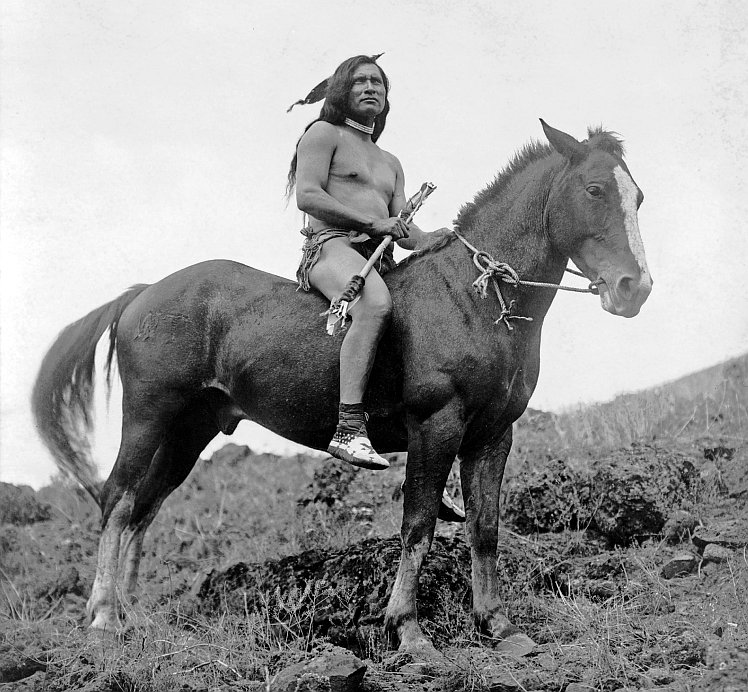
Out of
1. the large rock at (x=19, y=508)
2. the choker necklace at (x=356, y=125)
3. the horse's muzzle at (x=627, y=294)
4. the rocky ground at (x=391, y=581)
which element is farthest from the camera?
the large rock at (x=19, y=508)

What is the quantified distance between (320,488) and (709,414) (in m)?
3.92

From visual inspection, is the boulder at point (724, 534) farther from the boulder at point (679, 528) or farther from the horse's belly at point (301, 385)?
the horse's belly at point (301, 385)

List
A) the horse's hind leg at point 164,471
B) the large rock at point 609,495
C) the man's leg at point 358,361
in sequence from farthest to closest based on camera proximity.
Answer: the large rock at point 609,495 → the horse's hind leg at point 164,471 → the man's leg at point 358,361

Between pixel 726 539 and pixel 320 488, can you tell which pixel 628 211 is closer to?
pixel 726 539

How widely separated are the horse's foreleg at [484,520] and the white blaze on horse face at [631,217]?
1.26 meters

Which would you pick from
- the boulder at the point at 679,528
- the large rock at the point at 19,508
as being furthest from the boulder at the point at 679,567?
the large rock at the point at 19,508

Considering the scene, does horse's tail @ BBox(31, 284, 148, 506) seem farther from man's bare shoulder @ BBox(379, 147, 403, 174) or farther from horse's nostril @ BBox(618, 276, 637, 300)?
horse's nostril @ BBox(618, 276, 637, 300)

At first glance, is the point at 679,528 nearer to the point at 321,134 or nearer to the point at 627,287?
the point at 627,287

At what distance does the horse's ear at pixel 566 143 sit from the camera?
524cm

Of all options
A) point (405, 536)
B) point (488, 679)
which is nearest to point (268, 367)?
point (405, 536)

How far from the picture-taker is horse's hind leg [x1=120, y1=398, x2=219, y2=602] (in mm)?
6066

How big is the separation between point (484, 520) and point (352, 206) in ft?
6.50

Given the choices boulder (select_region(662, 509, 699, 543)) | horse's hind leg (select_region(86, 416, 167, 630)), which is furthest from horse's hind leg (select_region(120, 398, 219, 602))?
boulder (select_region(662, 509, 699, 543))

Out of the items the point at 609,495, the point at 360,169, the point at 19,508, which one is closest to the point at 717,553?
the point at 609,495
